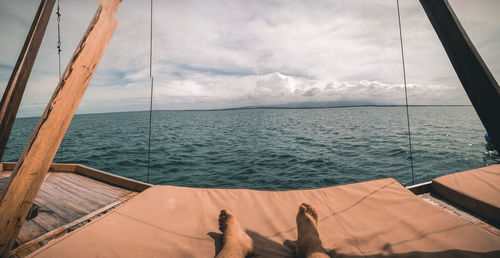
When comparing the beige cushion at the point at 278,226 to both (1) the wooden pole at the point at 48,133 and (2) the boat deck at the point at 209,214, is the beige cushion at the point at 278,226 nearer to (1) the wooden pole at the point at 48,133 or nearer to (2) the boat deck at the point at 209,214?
(2) the boat deck at the point at 209,214

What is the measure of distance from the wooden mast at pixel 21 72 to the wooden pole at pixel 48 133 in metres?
1.83

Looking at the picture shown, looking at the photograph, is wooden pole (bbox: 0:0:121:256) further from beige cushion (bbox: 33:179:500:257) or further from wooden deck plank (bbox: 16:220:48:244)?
wooden deck plank (bbox: 16:220:48:244)

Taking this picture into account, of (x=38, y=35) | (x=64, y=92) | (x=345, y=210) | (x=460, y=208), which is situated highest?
(x=38, y=35)

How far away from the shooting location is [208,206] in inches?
91.0

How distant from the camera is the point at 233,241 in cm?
160

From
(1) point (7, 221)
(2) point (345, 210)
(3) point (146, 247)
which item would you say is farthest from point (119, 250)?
(2) point (345, 210)

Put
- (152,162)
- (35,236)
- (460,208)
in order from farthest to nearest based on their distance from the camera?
(152,162) < (460,208) < (35,236)

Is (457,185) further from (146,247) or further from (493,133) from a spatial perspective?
(146,247)

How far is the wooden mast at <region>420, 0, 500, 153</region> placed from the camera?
1.04 m

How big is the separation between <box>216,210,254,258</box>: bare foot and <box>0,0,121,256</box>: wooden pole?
115cm

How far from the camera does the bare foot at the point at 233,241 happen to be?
1495 millimetres

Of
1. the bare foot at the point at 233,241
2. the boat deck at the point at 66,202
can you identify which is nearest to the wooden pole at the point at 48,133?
the bare foot at the point at 233,241

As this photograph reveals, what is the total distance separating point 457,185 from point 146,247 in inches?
144

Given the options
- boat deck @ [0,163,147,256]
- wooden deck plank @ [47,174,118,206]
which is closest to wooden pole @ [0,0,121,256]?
boat deck @ [0,163,147,256]
